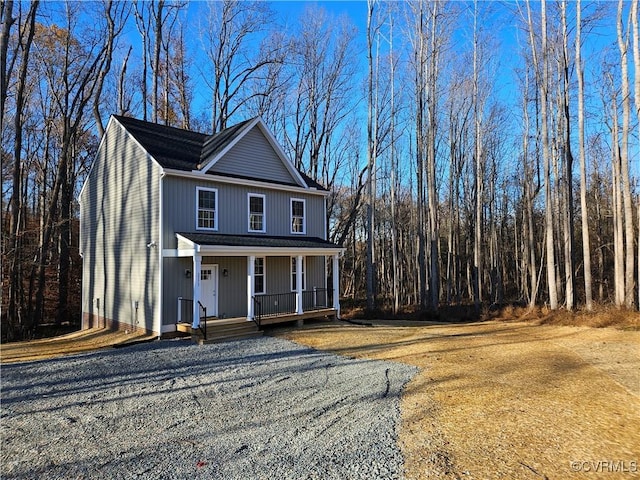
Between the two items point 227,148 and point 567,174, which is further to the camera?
point 567,174

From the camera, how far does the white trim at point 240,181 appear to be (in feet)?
41.7

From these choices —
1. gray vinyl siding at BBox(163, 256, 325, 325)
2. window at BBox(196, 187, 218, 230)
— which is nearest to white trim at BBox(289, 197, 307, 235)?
gray vinyl siding at BBox(163, 256, 325, 325)

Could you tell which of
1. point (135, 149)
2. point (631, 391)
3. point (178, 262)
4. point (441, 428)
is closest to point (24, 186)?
point (135, 149)

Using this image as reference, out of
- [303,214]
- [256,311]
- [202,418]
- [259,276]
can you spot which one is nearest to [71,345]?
[256,311]

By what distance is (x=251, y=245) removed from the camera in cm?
1287

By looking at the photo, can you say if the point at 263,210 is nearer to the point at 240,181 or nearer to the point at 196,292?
the point at 240,181

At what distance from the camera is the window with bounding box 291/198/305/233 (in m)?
16.2

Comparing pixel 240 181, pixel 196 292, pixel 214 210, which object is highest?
pixel 240 181

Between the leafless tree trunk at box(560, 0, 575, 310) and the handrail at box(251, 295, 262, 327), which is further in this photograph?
the leafless tree trunk at box(560, 0, 575, 310)

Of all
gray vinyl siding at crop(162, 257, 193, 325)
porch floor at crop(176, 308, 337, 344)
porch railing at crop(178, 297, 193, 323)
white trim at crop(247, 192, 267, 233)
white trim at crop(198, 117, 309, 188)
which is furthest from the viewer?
white trim at crop(247, 192, 267, 233)

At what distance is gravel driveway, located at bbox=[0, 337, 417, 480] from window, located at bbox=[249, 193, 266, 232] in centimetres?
648

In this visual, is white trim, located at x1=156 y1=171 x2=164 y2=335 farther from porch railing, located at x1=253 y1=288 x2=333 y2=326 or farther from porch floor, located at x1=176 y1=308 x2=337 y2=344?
porch railing, located at x1=253 y1=288 x2=333 y2=326

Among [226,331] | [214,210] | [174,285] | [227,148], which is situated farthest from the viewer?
[227,148]

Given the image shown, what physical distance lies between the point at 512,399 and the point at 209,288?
997 cm
